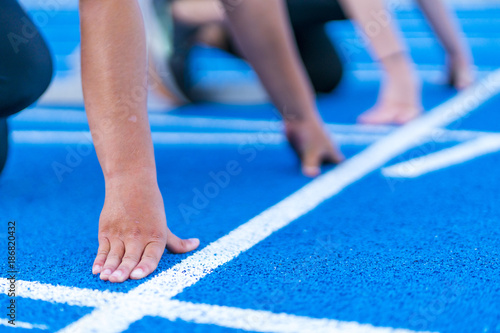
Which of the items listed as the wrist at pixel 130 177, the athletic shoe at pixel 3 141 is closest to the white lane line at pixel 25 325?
the wrist at pixel 130 177

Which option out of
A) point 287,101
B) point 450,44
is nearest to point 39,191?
point 287,101

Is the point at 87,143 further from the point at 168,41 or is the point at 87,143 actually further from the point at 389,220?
the point at 389,220

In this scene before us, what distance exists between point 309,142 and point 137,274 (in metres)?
1.11

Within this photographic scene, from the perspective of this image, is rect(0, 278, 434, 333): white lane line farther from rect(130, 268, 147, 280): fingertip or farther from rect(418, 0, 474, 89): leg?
rect(418, 0, 474, 89): leg

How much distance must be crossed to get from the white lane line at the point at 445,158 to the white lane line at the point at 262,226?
0.32 feet

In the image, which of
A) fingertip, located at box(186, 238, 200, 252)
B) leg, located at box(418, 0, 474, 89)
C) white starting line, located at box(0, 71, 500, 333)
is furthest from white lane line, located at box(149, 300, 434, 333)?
leg, located at box(418, 0, 474, 89)

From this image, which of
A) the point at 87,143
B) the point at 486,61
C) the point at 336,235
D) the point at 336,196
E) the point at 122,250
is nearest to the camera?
the point at 122,250

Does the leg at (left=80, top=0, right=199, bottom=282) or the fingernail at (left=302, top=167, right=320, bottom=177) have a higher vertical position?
the leg at (left=80, top=0, right=199, bottom=282)

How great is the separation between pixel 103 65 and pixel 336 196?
0.93m

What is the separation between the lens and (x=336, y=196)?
2232 millimetres

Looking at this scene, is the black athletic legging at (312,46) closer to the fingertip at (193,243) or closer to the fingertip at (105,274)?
the fingertip at (193,243)

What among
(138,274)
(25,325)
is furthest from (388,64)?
(25,325)

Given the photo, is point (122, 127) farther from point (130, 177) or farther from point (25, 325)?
point (25, 325)

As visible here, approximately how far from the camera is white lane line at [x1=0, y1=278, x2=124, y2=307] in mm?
1439
